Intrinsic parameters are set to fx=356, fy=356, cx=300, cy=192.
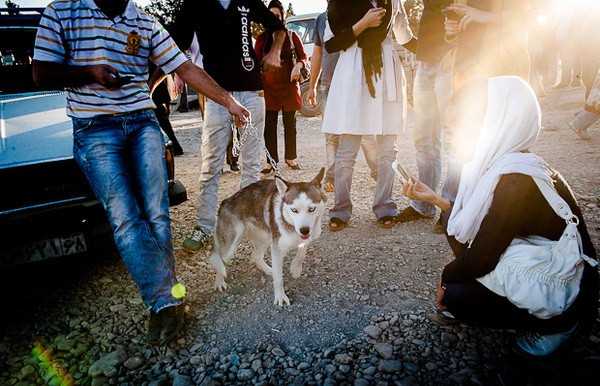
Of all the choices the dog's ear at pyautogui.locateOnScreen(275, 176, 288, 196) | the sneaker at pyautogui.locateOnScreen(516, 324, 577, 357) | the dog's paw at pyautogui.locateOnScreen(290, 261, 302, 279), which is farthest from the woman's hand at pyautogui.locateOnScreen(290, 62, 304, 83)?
the sneaker at pyautogui.locateOnScreen(516, 324, 577, 357)

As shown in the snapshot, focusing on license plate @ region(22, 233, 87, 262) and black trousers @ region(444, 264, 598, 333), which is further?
license plate @ region(22, 233, 87, 262)

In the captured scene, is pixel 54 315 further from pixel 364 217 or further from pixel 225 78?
pixel 364 217

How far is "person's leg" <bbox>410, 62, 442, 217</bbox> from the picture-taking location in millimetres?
3910

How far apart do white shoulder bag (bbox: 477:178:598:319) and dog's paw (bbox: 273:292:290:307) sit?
5.19ft

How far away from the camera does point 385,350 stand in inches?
90.3

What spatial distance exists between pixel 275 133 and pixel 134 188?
3.87 metres

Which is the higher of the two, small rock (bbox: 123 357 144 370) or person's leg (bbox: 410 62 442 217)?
person's leg (bbox: 410 62 442 217)

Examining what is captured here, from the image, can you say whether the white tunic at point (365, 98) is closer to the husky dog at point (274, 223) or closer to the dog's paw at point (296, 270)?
the husky dog at point (274, 223)

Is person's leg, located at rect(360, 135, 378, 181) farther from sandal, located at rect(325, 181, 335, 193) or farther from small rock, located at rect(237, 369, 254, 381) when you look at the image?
small rock, located at rect(237, 369, 254, 381)

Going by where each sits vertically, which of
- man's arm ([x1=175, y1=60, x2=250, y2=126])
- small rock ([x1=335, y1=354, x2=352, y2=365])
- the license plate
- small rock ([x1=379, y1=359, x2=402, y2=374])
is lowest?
small rock ([x1=335, y1=354, x2=352, y2=365])

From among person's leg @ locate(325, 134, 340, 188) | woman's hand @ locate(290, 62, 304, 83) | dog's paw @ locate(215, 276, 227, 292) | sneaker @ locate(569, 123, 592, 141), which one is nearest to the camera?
dog's paw @ locate(215, 276, 227, 292)

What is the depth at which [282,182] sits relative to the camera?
2973 millimetres

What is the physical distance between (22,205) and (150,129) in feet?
3.37

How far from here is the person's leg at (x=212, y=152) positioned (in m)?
3.59
